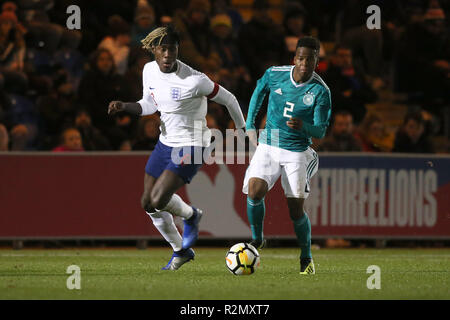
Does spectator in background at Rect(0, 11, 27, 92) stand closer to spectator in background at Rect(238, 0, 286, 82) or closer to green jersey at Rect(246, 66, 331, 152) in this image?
spectator in background at Rect(238, 0, 286, 82)

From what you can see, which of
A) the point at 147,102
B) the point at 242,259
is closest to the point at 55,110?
the point at 147,102

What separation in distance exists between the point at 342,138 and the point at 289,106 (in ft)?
16.8

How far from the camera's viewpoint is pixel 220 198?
1324 centimetres

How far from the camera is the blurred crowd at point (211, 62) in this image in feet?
46.6

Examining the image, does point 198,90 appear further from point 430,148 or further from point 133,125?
point 430,148

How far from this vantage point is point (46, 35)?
15.0 m

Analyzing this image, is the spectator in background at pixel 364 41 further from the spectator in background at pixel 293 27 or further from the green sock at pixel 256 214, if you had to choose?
the green sock at pixel 256 214

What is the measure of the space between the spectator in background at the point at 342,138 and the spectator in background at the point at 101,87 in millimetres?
3156

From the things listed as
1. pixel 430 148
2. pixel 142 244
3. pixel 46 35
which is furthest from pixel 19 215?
pixel 430 148

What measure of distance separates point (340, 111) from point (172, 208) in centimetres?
565

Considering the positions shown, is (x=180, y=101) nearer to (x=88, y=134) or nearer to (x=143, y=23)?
(x=88, y=134)

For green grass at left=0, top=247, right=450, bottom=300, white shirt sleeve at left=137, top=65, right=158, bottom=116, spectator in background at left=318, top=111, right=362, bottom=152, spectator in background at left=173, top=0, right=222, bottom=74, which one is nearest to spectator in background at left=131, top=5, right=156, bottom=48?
spectator in background at left=173, top=0, right=222, bottom=74

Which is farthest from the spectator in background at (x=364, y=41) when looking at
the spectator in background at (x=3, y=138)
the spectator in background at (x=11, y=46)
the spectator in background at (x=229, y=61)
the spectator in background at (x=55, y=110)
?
the spectator in background at (x=3, y=138)

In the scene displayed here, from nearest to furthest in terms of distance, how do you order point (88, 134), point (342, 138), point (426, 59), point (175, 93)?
point (175, 93)
point (88, 134)
point (342, 138)
point (426, 59)
